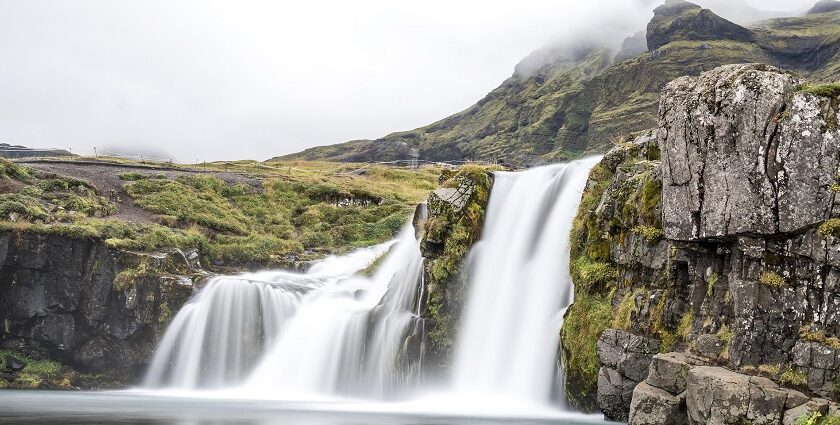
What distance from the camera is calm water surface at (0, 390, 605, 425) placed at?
19625 mm

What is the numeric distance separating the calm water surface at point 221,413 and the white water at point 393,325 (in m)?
2.03

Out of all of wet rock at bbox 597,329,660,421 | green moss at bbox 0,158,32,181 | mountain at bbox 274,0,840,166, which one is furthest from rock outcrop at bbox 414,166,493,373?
mountain at bbox 274,0,840,166

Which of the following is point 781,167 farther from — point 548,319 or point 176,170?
point 176,170

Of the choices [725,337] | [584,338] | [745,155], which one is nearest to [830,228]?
[745,155]

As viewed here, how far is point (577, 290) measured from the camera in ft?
68.4

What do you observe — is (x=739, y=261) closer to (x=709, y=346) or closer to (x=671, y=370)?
(x=709, y=346)

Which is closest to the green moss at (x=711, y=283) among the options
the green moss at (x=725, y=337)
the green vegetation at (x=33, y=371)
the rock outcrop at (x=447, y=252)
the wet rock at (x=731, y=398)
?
the green moss at (x=725, y=337)

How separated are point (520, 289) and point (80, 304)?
2265 centimetres

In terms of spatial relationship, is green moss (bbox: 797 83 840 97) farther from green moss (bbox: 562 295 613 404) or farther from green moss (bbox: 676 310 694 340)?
green moss (bbox: 562 295 613 404)

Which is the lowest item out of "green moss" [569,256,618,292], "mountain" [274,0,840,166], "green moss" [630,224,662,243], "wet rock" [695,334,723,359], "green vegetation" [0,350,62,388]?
"green vegetation" [0,350,62,388]

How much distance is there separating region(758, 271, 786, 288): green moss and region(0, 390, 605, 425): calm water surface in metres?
6.24

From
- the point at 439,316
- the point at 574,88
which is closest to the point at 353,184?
the point at 439,316

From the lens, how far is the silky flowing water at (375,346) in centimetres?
2223

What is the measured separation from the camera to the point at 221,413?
→ 878 inches
